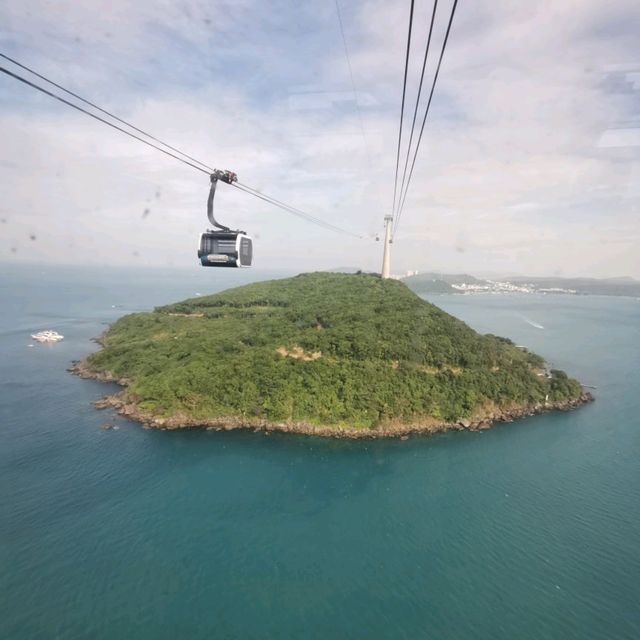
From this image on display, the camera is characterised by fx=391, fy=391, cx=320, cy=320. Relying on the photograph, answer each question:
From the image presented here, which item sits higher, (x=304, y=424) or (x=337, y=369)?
(x=337, y=369)

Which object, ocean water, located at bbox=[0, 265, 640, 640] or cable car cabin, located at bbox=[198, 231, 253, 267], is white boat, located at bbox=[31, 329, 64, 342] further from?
cable car cabin, located at bbox=[198, 231, 253, 267]

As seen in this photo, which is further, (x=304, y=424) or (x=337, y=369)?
(x=337, y=369)

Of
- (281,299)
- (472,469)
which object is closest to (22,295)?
(281,299)

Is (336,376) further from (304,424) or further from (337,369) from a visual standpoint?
(304,424)

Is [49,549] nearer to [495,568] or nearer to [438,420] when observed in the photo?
[495,568]

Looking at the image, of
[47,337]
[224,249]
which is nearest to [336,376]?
[224,249]

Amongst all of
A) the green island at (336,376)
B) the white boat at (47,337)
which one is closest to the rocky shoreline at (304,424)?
the green island at (336,376)
